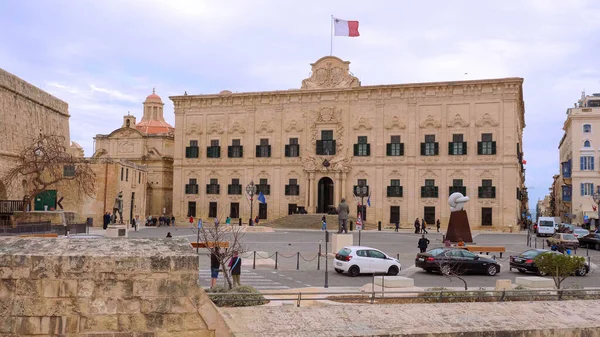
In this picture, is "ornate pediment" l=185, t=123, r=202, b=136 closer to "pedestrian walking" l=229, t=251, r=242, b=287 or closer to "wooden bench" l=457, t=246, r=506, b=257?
"wooden bench" l=457, t=246, r=506, b=257

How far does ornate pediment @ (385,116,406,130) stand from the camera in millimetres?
51094

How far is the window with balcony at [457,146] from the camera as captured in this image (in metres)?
49.1

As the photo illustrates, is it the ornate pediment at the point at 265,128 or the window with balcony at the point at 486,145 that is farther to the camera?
the ornate pediment at the point at 265,128

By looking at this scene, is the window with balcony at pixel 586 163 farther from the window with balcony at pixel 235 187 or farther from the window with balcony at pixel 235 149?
the window with balcony at pixel 235 187

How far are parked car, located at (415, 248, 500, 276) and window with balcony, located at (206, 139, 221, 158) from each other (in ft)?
124

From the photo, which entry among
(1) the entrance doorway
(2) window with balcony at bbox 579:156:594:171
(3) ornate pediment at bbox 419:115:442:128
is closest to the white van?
(3) ornate pediment at bbox 419:115:442:128

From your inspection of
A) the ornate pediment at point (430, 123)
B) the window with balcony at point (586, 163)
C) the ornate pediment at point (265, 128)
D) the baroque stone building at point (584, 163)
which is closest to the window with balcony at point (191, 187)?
the ornate pediment at point (265, 128)

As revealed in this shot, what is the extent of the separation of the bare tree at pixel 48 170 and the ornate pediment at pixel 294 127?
1900cm

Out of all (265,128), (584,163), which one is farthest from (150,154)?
(584,163)

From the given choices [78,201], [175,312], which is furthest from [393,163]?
[175,312]

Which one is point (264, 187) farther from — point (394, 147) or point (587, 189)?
point (587, 189)

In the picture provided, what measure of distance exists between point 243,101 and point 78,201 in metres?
19.6

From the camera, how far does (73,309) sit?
6.97 metres

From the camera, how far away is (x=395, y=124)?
168 ft
